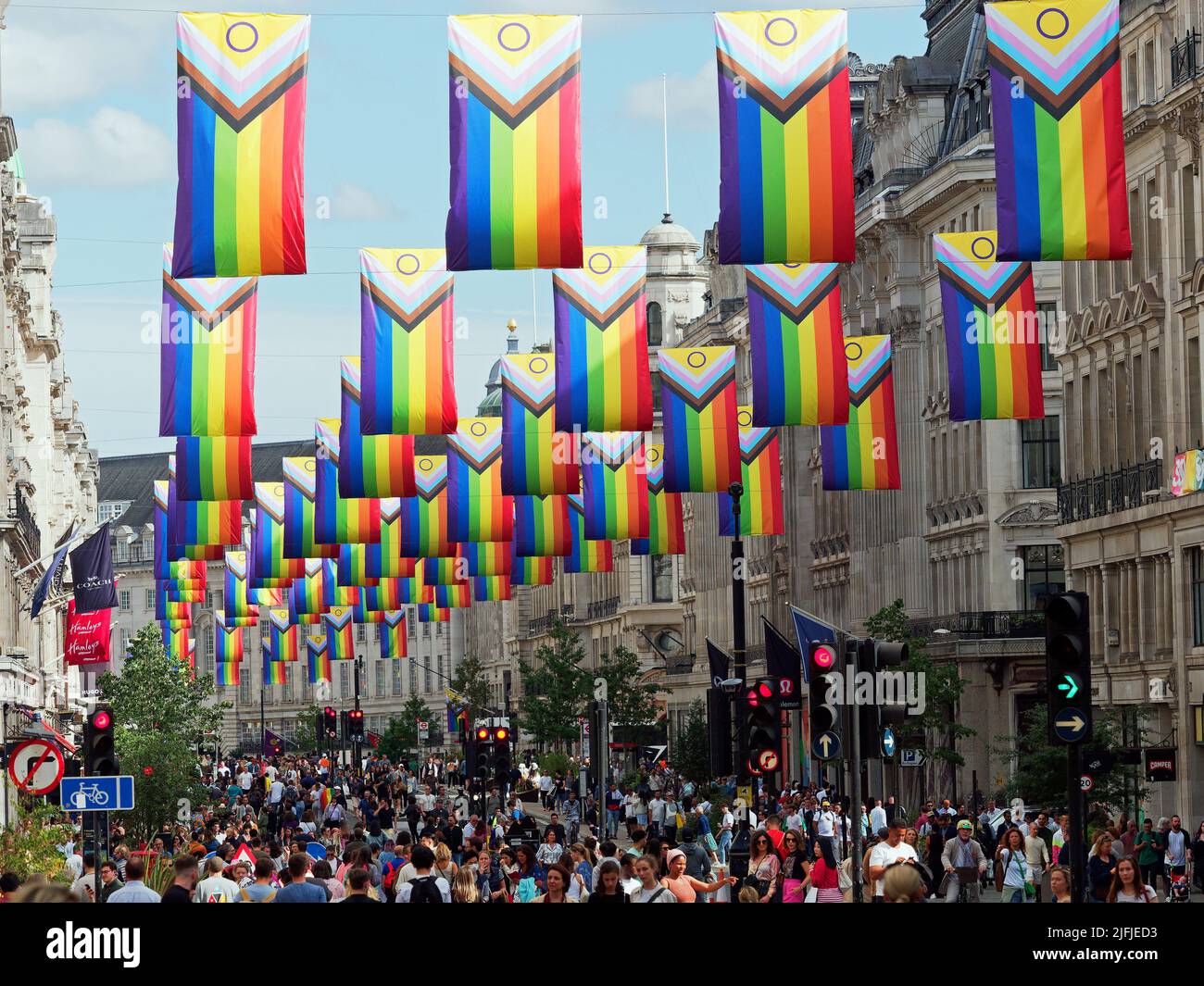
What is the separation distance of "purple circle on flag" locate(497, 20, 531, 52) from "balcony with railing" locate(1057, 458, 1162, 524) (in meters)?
26.2

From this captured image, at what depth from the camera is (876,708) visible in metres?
22.9

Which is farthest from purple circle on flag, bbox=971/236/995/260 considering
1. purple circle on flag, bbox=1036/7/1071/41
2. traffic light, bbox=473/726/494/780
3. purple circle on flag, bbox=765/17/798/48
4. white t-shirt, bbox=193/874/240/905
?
traffic light, bbox=473/726/494/780

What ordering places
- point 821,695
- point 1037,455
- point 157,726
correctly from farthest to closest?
1. point 157,726
2. point 1037,455
3. point 821,695

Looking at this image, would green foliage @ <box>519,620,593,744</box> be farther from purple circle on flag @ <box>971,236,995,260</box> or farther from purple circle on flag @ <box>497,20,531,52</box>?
purple circle on flag @ <box>497,20,531,52</box>

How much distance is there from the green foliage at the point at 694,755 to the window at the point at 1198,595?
17.0 meters

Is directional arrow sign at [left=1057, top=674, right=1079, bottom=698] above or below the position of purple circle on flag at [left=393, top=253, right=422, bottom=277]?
below

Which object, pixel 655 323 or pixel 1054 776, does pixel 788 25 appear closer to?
pixel 1054 776

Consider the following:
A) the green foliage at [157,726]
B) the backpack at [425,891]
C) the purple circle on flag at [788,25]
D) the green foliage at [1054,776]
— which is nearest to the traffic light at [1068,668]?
the backpack at [425,891]

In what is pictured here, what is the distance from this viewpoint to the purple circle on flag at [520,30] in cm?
2491

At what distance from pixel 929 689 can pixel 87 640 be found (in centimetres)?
2188

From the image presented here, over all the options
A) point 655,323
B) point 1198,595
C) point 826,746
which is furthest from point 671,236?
point 826,746

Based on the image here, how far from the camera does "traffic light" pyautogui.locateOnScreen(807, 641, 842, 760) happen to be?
25.3 m

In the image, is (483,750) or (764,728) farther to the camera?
(483,750)
